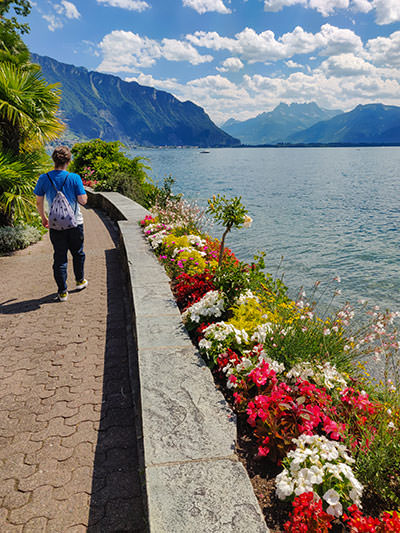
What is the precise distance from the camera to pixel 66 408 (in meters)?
3.26

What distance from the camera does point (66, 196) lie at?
5.16 metres

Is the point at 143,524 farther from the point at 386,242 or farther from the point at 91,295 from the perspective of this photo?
the point at 386,242

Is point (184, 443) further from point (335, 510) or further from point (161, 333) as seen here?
point (161, 333)

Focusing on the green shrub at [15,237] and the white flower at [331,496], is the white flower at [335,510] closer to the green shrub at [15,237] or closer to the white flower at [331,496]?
the white flower at [331,496]


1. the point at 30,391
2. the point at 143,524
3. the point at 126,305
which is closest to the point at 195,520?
the point at 143,524

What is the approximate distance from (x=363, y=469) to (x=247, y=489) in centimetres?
74

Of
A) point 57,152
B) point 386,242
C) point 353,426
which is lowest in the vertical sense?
point 386,242

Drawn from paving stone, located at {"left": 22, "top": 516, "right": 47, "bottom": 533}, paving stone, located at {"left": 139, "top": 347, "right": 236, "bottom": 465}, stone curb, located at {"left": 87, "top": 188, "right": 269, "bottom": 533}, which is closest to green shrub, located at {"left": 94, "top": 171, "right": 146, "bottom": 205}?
stone curb, located at {"left": 87, "top": 188, "right": 269, "bottom": 533}

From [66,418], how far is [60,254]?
9.60 ft

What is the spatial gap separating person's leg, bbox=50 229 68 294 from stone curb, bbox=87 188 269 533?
2050mm

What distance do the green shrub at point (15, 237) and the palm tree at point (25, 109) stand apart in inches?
73.4

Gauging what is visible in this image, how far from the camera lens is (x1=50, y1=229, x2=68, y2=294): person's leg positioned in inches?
208

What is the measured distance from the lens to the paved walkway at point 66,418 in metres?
2.31

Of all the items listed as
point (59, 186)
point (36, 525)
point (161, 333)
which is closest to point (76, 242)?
point (59, 186)
